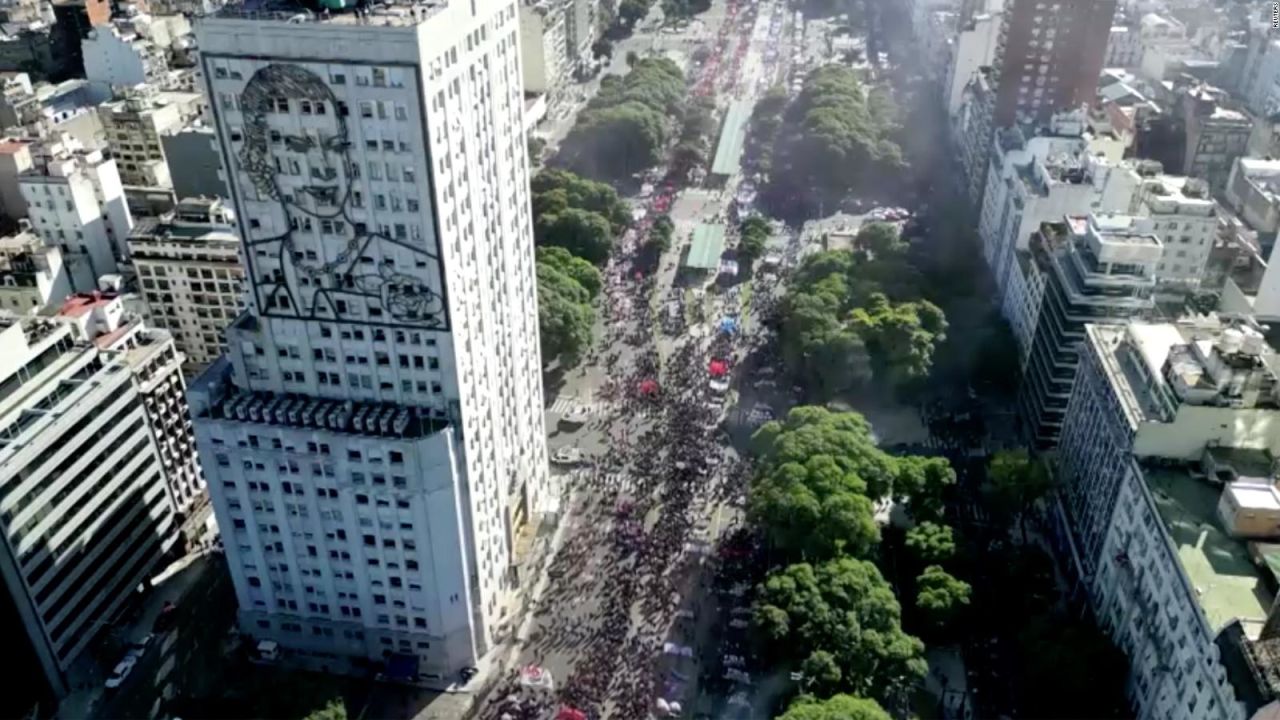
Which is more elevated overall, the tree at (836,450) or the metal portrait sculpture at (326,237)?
the metal portrait sculpture at (326,237)

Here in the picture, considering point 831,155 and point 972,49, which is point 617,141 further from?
point 972,49

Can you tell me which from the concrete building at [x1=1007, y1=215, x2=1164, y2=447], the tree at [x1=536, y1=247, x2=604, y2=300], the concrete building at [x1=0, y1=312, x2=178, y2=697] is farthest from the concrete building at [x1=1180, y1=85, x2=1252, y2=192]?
the concrete building at [x1=0, y1=312, x2=178, y2=697]

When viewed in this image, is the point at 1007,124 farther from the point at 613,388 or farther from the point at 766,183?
the point at 613,388

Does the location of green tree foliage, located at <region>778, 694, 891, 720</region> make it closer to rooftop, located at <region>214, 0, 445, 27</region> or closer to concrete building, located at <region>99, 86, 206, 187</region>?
rooftop, located at <region>214, 0, 445, 27</region>

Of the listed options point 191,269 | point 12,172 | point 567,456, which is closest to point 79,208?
point 12,172

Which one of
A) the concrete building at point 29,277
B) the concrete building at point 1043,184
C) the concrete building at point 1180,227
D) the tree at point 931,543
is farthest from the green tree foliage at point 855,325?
the concrete building at point 29,277

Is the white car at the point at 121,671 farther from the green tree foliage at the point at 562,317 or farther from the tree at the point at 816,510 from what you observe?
the tree at the point at 816,510

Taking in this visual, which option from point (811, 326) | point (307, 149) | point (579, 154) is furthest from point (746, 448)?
point (579, 154)
